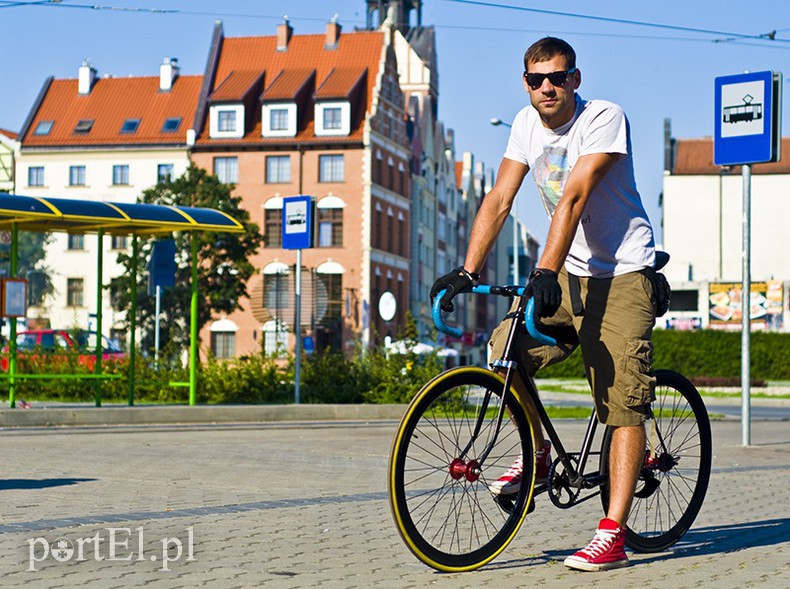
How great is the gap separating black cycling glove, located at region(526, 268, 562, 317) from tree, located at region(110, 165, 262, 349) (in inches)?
2141

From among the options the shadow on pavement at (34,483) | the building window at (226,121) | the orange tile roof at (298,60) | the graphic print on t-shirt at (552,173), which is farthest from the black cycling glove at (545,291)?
the building window at (226,121)

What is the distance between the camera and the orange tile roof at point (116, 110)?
7825 centimetres

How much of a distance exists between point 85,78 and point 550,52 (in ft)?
259

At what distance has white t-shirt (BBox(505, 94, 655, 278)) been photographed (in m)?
5.68

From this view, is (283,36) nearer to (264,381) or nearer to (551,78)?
(264,381)

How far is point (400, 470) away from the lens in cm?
521

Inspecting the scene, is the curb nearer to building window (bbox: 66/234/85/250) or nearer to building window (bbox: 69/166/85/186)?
building window (bbox: 69/166/85/186)

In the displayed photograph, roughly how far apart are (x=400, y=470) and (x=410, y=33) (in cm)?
9494

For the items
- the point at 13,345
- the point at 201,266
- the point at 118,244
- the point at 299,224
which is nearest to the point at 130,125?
the point at 118,244

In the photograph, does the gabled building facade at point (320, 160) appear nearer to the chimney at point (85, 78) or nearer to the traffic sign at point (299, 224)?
the chimney at point (85, 78)

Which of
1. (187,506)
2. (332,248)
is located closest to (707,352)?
(332,248)

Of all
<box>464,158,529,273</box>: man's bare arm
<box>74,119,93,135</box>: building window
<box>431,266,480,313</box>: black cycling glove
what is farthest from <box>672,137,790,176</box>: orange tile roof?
<box>431,266,480,313</box>: black cycling glove

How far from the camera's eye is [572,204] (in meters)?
5.54

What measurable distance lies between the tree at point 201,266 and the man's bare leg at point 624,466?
5398 centimetres
